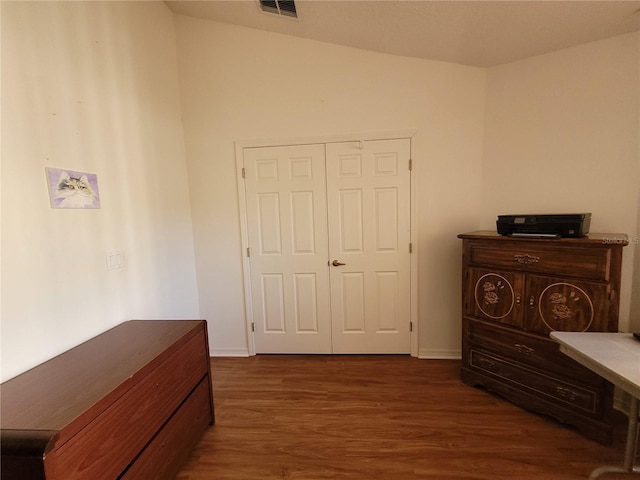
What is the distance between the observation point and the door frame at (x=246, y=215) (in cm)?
253

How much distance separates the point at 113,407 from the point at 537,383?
2.41m

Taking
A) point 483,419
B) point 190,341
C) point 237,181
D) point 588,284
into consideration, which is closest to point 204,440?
point 190,341

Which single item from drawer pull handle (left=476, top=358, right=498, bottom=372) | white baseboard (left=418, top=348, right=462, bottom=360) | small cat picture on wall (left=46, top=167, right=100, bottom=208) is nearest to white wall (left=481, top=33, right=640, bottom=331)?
drawer pull handle (left=476, top=358, right=498, bottom=372)

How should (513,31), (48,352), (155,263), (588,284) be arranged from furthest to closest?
(155,263), (513,31), (588,284), (48,352)

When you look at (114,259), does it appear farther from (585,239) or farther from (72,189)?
(585,239)

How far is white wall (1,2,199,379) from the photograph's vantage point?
4.17ft

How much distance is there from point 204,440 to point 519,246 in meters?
2.42

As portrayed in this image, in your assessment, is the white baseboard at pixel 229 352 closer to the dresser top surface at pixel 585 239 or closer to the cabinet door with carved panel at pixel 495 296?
the cabinet door with carved panel at pixel 495 296

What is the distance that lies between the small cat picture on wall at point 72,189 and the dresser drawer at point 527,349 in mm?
2723

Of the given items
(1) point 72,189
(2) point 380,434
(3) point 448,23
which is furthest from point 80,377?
(3) point 448,23

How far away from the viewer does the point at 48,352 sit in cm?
138

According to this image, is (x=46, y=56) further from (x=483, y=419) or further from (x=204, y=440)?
(x=483, y=419)

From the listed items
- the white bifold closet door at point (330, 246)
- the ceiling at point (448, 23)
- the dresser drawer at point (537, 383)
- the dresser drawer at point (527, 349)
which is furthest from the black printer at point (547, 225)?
the ceiling at point (448, 23)

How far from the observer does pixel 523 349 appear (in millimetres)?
1938
